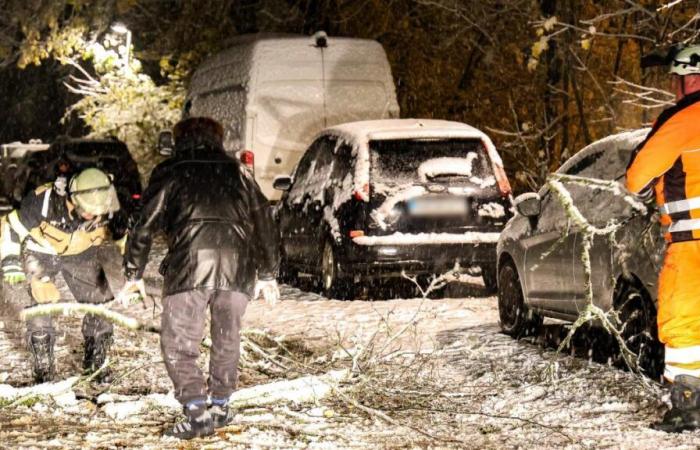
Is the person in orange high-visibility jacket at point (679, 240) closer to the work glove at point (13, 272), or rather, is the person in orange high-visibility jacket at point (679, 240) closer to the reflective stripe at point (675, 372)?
the reflective stripe at point (675, 372)

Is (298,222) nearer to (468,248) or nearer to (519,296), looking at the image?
(468,248)

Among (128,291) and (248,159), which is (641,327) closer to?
(128,291)

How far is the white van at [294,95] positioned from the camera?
48.6ft

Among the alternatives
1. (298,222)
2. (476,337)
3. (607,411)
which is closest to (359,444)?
(607,411)

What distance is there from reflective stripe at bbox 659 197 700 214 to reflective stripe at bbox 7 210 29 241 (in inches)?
151

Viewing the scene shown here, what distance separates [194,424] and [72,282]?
216 cm

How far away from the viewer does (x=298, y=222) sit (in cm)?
1248

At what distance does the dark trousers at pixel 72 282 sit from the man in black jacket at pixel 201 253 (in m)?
1.48

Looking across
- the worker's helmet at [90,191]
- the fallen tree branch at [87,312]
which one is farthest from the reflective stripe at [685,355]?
the worker's helmet at [90,191]

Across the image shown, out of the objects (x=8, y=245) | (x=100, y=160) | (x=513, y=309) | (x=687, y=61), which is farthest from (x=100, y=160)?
(x=687, y=61)

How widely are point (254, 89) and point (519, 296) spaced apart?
21.4ft

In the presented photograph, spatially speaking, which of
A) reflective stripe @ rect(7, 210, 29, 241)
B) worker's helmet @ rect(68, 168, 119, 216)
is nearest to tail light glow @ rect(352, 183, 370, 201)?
worker's helmet @ rect(68, 168, 119, 216)

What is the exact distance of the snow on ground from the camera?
5.91 metres

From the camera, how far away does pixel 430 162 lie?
1112 centimetres
